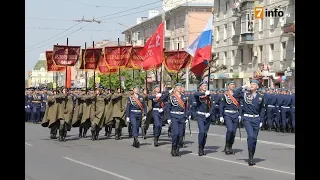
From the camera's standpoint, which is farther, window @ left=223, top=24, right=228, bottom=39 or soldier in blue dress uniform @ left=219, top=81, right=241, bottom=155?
window @ left=223, top=24, right=228, bottom=39

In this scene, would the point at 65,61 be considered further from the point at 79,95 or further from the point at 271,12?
the point at 271,12

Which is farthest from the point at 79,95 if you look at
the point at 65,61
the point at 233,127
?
A: the point at 233,127

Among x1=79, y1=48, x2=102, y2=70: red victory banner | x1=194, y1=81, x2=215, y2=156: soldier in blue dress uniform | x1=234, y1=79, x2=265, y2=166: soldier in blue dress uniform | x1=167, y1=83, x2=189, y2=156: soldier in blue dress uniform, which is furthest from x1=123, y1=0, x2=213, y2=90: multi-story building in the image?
x1=234, y1=79, x2=265, y2=166: soldier in blue dress uniform

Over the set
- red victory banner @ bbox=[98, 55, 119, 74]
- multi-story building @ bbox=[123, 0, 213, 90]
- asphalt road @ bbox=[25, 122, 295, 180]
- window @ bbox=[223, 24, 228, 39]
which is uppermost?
multi-story building @ bbox=[123, 0, 213, 90]

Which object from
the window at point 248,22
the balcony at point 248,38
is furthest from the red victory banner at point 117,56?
the window at point 248,22

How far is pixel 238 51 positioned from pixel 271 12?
8518mm

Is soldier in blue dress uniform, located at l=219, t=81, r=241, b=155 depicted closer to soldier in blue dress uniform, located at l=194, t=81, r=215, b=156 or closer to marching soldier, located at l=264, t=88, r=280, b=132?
soldier in blue dress uniform, located at l=194, t=81, r=215, b=156

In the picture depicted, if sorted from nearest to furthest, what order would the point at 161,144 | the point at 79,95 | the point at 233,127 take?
1. the point at 233,127
2. the point at 161,144
3. the point at 79,95

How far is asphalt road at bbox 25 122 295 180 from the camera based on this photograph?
33.0 feet

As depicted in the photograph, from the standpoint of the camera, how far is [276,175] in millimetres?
10227

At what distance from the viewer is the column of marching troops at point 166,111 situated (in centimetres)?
1252

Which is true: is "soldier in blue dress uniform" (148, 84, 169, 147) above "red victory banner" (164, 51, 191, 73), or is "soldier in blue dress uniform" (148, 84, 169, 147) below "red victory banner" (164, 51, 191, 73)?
below

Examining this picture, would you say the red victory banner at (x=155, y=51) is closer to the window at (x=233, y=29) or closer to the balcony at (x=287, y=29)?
the balcony at (x=287, y=29)

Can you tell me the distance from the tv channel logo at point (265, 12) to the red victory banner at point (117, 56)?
65.6 feet
